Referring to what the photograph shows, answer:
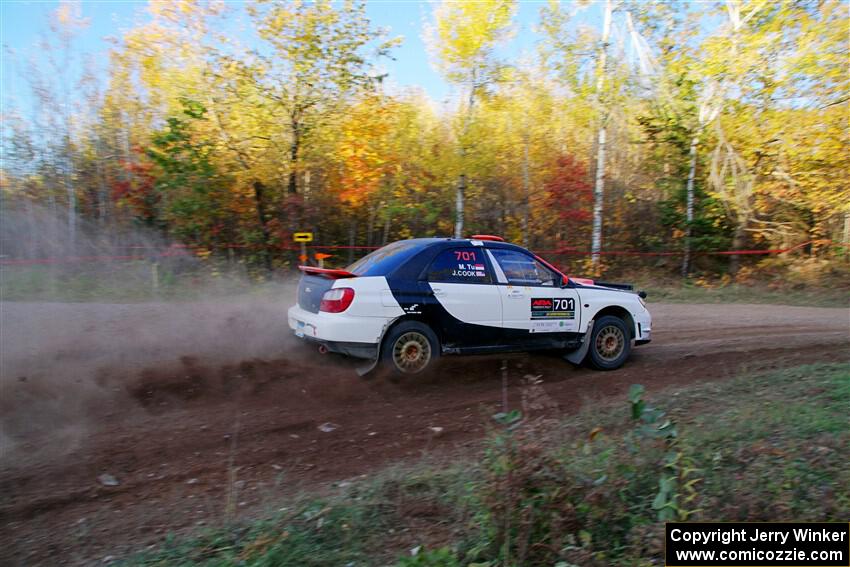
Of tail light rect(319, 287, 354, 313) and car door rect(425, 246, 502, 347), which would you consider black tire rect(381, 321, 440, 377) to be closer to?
car door rect(425, 246, 502, 347)

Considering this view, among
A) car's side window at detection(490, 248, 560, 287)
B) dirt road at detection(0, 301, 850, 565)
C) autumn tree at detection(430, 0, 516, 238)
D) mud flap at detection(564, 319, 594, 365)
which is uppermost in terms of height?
autumn tree at detection(430, 0, 516, 238)

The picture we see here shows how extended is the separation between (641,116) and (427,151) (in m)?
7.59

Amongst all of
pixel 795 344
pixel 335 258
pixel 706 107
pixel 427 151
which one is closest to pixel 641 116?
pixel 706 107

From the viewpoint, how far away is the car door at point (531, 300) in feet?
26.2

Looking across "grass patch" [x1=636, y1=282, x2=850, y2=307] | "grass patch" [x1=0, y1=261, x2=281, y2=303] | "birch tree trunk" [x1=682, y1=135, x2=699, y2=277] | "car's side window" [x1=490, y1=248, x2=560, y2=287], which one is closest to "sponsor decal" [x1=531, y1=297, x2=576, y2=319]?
"car's side window" [x1=490, y1=248, x2=560, y2=287]

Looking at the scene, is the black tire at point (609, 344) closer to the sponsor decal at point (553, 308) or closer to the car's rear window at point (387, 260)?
the sponsor decal at point (553, 308)

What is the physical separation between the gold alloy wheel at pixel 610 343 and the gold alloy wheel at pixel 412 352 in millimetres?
2509

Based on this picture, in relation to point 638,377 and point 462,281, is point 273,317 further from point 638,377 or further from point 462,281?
point 638,377

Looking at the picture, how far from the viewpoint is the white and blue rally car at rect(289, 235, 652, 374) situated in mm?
7281

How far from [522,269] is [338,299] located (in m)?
2.47

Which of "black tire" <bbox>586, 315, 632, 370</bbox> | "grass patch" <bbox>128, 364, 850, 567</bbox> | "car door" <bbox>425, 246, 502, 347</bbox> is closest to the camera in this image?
"grass patch" <bbox>128, 364, 850, 567</bbox>

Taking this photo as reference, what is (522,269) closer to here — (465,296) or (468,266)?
(468,266)

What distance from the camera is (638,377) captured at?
26.6 ft

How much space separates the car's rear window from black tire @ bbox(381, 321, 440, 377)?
702 mm
